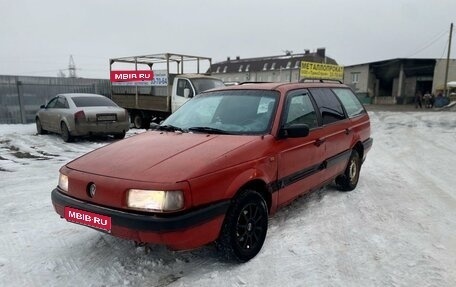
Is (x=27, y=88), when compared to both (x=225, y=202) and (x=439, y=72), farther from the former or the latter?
(x=439, y=72)

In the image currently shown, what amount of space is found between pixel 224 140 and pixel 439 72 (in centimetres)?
4167

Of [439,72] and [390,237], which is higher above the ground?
[439,72]

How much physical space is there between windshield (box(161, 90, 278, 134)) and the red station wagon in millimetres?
11

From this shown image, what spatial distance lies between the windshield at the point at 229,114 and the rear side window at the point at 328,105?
960 mm

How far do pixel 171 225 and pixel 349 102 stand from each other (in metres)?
Result: 4.23

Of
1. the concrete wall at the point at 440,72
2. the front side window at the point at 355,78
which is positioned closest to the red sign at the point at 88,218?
the concrete wall at the point at 440,72

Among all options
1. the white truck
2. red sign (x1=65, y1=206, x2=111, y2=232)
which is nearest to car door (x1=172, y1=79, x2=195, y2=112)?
the white truck

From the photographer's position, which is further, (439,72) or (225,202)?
(439,72)

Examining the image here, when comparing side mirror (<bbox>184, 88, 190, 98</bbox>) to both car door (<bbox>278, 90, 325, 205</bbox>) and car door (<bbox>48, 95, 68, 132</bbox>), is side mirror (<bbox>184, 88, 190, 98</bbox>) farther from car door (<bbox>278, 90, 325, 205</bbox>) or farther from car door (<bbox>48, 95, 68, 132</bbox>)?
car door (<bbox>278, 90, 325, 205</bbox>)

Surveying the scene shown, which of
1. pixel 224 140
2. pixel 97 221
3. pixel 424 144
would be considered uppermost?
pixel 224 140

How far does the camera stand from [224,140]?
353cm

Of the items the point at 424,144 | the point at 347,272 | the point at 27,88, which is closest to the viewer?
the point at 347,272

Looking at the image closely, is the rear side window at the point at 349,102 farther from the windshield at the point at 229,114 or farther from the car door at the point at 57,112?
the car door at the point at 57,112

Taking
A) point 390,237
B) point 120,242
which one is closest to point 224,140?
point 120,242
